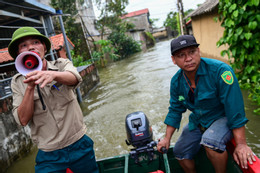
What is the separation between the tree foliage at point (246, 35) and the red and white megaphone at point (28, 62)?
3.33 m

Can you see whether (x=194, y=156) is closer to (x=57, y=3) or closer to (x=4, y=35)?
(x=4, y=35)

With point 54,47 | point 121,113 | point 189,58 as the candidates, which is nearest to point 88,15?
point 54,47

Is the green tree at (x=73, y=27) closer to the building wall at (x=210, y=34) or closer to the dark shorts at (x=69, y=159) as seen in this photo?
the building wall at (x=210, y=34)

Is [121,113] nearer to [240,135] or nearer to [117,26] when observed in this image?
[240,135]

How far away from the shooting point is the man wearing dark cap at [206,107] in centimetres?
163

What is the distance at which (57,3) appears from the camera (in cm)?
1380

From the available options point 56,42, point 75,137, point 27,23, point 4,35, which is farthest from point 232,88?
point 56,42

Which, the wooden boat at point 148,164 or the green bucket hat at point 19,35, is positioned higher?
the green bucket hat at point 19,35

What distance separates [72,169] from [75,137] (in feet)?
1.05

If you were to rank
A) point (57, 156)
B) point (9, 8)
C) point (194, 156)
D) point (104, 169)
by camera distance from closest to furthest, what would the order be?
A: 1. point (57, 156)
2. point (194, 156)
3. point (104, 169)
4. point (9, 8)

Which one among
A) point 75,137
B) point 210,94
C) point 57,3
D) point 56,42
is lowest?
point 75,137

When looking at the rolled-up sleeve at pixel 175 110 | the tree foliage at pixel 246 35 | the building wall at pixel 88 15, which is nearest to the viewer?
the rolled-up sleeve at pixel 175 110

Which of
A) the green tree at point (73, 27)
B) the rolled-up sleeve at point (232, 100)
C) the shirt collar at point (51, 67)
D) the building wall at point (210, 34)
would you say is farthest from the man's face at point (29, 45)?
the green tree at point (73, 27)

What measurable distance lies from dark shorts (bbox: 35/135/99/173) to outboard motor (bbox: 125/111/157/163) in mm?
505
